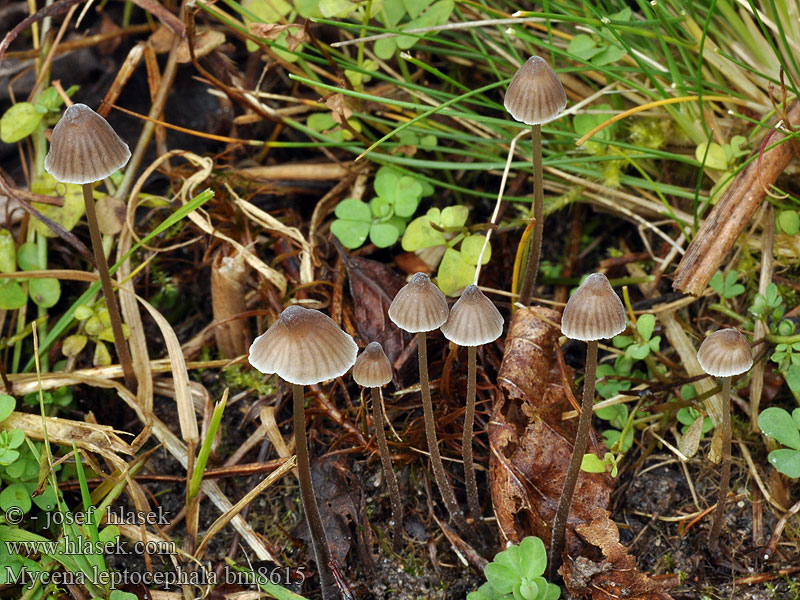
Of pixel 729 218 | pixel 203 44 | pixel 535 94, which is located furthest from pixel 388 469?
pixel 203 44

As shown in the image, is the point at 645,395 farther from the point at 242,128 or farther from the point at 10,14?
the point at 10,14

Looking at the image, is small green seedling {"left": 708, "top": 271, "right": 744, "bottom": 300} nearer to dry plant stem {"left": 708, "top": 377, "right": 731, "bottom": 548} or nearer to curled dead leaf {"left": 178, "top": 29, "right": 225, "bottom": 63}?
dry plant stem {"left": 708, "top": 377, "right": 731, "bottom": 548}

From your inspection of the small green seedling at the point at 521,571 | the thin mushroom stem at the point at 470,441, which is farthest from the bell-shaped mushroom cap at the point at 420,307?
the small green seedling at the point at 521,571

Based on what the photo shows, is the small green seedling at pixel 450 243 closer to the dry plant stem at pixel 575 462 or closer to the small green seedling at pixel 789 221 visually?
the dry plant stem at pixel 575 462

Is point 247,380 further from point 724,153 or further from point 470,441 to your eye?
point 724,153

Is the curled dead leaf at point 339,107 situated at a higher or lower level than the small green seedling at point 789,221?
higher

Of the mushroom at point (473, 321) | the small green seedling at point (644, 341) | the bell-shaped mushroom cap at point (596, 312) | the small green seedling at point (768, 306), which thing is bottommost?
the small green seedling at point (644, 341)
